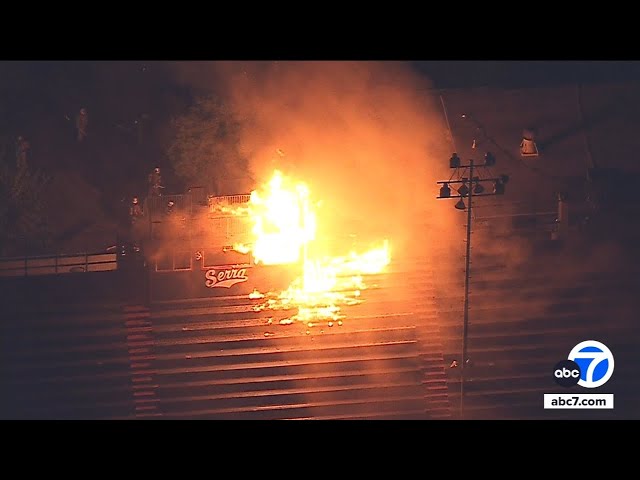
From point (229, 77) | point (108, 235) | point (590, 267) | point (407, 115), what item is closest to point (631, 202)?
point (590, 267)

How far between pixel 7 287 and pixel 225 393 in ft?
23.6

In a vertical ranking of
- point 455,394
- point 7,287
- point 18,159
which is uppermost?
point 18,159

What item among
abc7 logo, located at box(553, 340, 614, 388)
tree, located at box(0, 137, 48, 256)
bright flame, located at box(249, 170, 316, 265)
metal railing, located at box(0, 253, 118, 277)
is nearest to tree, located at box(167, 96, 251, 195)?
bright flame, located at box(249, 170, 316, 265)

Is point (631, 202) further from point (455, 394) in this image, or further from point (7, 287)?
point (7, 287)

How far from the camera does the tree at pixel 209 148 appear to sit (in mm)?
44688

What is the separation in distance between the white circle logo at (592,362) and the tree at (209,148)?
11564 millimetres

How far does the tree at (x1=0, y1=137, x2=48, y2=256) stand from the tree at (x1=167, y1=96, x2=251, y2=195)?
4.29 m

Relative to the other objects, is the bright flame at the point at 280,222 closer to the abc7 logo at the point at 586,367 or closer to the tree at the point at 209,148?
the tree at the point at 209,148

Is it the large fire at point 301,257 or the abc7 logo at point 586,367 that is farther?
the large fire at point 301,257

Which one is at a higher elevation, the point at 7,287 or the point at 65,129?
the point at 65,129

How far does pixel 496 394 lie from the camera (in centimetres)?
4169

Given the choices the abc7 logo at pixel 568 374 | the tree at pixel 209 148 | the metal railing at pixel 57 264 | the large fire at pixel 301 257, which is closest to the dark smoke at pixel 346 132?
the tree at pixel 209 148

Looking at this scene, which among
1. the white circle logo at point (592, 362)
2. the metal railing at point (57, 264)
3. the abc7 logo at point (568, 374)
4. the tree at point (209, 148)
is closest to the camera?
the white circle logo at point (592, 362)

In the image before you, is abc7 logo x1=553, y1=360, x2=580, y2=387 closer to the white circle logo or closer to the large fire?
the white circle logo
